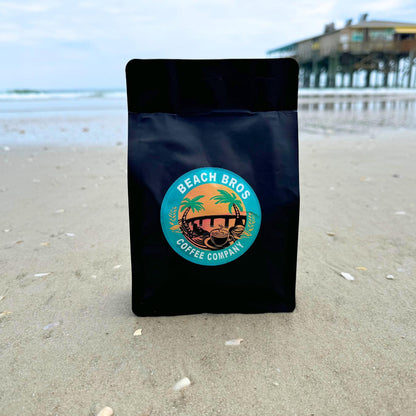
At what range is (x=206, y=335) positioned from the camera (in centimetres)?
124

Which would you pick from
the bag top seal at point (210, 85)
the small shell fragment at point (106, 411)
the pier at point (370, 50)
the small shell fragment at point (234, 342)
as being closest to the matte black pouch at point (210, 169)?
the bag top seal at point (210, 85)

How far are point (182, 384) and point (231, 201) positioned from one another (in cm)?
57

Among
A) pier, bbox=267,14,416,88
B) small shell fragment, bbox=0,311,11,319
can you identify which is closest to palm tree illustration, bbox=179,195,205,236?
small shell fragment, bbox=0,311,11,319

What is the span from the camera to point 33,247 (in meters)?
1.99

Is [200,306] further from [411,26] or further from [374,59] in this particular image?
[411,26]

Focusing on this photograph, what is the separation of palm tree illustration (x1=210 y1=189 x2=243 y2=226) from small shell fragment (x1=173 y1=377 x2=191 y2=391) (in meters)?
0.50

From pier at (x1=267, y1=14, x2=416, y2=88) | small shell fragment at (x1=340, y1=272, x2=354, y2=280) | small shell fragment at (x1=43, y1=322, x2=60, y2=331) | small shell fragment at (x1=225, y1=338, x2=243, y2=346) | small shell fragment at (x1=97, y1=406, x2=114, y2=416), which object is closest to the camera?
small shell fragment at (x1=97, y1=406, x2=114, y2=416)

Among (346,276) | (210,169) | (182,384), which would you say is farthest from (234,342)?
(346,276)

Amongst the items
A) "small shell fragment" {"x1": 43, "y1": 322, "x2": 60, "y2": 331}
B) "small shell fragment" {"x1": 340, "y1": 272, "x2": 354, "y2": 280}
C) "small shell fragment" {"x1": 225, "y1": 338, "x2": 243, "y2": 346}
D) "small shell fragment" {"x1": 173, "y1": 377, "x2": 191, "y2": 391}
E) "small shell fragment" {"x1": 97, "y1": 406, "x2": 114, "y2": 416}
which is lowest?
"small shell fragment" {"x1": 43, "y1": 322, "x2": 60, "y2": 331}

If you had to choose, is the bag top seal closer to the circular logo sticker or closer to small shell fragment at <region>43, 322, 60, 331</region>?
the circular logo sticker

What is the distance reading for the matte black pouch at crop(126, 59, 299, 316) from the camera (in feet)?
4.00

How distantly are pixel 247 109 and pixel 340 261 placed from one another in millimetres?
932

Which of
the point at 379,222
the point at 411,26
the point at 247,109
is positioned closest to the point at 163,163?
the point at 247,109

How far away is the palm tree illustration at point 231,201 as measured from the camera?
4.06ft
